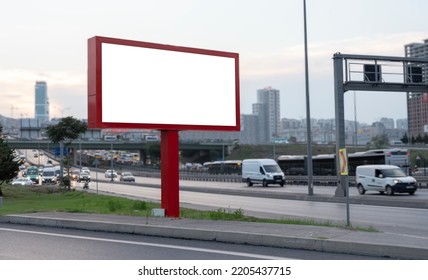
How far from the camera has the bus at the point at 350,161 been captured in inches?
2223

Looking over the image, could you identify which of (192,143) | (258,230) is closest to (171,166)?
(258,230)

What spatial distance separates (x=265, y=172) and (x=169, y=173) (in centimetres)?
3542

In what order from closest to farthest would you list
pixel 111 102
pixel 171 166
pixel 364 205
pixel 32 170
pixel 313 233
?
pixel 313 233 → pixel 111 102 → pixel 171 166 → pixel 364 205 → pixel 32 170

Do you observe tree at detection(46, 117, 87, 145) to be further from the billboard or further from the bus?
the bus

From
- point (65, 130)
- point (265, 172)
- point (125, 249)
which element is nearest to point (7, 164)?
point (65, 130)

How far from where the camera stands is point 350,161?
6288cm

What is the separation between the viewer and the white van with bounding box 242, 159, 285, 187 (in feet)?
177

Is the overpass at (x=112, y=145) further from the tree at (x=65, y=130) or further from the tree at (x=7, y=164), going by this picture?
the tree at (x=7, y=164)

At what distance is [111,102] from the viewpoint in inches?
703

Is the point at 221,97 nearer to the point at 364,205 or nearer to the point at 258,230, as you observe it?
the point at 258,230

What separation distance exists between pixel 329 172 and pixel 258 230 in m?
55.6

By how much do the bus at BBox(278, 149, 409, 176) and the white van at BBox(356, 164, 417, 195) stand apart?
53.1 feet

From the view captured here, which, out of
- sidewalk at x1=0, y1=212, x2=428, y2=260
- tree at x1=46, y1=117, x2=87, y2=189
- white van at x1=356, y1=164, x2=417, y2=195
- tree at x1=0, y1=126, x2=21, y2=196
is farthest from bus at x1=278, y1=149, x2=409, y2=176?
sidewalk at x1=0, y1=212, x2=428, y2=260

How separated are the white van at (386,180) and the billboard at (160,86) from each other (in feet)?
59.5
